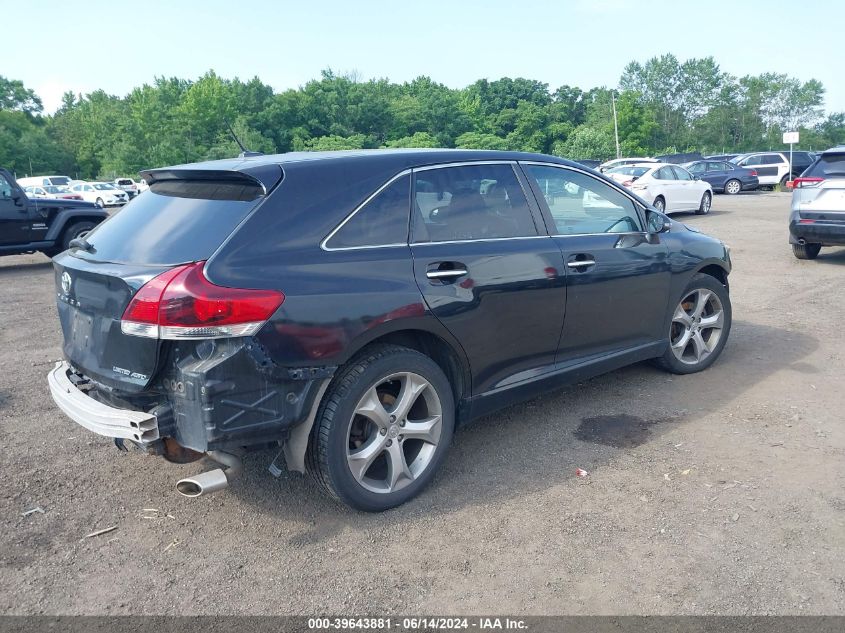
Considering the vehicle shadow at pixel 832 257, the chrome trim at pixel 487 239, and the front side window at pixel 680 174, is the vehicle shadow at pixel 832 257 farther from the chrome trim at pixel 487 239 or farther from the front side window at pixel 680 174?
the chrome trim at pixel 487 239

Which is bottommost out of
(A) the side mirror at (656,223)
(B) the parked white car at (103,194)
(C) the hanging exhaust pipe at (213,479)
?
(C) the hanging exhaust pipe at (213,479)

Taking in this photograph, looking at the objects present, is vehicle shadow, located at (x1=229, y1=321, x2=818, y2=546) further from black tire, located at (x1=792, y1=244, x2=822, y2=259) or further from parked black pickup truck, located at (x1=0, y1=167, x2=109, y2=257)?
parked black pickup truck, located at (x1=0, y1=167, x2=109, y2=257)

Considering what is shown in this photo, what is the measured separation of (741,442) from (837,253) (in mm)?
9498

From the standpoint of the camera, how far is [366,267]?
3480 mm

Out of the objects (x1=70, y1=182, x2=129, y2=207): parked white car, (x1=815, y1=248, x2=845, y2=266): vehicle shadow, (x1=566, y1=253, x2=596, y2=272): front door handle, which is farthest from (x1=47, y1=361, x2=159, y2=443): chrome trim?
(x1=70, y1=182, x2=129, y2=207): parked white car

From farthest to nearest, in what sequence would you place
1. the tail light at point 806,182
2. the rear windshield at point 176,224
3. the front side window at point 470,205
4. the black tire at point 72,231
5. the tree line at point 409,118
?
the tree line at point 409,118 → the black tire at point 72,231 → the tail light at point 806,182 → the front side window at point 470,205 → the rear windshield at point 176,224

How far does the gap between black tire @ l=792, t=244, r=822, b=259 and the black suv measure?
808cm

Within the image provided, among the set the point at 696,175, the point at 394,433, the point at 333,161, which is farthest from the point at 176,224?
the point at 696,175

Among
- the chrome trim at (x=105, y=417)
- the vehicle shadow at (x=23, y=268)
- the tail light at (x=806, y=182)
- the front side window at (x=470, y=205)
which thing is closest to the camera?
the chrome trim at (x=105, y=417)

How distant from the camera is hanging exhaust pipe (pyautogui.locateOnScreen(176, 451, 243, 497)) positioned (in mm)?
3127

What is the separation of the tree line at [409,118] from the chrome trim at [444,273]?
56.4m

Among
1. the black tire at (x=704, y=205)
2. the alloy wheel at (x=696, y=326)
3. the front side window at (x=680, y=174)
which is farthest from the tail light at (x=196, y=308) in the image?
the black tire at (x=704, y=205)

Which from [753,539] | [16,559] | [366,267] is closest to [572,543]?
[753,539]

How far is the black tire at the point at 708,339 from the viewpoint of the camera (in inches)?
214
